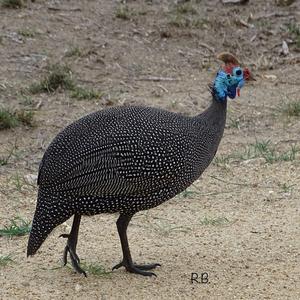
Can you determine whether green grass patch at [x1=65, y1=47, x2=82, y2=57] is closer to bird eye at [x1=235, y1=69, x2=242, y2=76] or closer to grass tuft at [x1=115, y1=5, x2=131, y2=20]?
grass tuft at [x1=115, y1=5, x2=131, y2=20]

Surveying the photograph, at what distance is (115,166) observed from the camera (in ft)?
13.9

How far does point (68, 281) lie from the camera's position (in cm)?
446

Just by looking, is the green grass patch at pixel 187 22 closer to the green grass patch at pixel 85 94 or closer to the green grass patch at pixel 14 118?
the green grass patch at pixel 85 94

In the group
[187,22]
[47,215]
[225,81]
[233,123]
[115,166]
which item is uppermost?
[225,81]

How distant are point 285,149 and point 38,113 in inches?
84.5

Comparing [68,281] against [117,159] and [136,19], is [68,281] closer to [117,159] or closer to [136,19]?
[117,159]

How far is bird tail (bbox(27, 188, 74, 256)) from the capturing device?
429 cm

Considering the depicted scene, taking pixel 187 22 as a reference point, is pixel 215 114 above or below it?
above

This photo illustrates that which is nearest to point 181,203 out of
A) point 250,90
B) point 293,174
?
point 293,174

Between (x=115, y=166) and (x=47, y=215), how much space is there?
0.42 meters

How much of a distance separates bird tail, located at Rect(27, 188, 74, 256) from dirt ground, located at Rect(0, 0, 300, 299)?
0.78 feet

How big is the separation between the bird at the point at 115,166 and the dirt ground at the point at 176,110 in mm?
351

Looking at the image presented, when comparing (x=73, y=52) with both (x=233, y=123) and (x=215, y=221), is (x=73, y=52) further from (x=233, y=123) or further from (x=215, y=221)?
(x=215, y=221)

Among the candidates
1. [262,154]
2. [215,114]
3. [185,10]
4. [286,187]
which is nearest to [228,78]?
[215,114]
